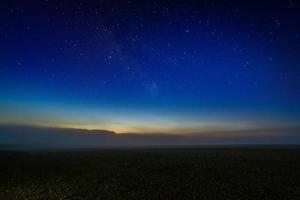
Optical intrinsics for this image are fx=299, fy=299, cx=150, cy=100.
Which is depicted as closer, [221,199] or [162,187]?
[221,199]

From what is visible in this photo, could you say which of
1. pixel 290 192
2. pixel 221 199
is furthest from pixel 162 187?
pixel 290 192

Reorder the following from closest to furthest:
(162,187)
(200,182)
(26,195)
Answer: (26,195) < (162,187) < (200,182)

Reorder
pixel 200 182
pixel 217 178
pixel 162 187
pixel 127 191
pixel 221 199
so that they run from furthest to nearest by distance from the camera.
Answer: pixel 217 178 → pixel 200 182 → pixel 162 187 → pixel 127 191 → pixel 221 199

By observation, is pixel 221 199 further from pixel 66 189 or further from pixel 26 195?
pixel 26 195

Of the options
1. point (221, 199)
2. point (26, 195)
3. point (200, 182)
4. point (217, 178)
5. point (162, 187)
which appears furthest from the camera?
point (217, 178)

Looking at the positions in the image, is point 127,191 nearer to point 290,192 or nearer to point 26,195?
point 26,195

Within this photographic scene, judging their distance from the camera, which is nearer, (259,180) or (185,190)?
(185,190)

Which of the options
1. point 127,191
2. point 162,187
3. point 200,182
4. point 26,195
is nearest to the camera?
point 26,195

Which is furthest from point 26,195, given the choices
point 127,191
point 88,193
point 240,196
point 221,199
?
point 240,196
